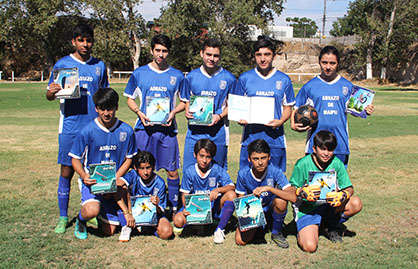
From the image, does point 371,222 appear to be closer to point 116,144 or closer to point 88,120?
point 116,144

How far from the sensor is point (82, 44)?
17.5ft

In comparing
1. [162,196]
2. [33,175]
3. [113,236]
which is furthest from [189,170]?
[33,175]

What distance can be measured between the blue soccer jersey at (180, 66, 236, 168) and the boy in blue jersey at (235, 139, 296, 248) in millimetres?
712

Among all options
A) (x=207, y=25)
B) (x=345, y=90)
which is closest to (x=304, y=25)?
(x=207, y=25)

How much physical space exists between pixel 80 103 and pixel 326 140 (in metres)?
3.21

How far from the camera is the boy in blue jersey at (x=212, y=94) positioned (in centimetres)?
566

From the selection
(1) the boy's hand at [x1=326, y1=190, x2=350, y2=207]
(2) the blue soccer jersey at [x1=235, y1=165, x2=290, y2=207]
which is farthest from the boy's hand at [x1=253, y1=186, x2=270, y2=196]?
(1) the boy's hand at [x1=326, y1=190, x2=350, y2=207]

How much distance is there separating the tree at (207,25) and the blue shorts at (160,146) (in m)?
40.5

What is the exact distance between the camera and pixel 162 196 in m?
5.39

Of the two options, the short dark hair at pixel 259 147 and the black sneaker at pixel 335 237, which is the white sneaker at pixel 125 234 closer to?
the short dark hair at pixel 259 147

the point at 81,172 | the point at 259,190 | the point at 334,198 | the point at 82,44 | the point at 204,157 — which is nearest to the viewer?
the point at 334,198

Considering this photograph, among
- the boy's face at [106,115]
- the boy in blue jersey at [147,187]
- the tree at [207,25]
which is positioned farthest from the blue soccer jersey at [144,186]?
the tree at [207,25]

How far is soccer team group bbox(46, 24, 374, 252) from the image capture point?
5.01m

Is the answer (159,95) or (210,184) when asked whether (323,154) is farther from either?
(159,95)
